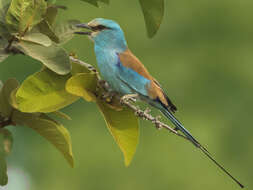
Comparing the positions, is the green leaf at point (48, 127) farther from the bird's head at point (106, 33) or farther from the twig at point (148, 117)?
the bird's head at point (106, 33)

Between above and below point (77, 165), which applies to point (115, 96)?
above

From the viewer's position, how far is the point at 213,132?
7969 millimetres

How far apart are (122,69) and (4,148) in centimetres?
58

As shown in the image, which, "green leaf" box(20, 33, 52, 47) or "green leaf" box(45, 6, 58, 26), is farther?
"green leaf" box(45, 6, 58, 26)

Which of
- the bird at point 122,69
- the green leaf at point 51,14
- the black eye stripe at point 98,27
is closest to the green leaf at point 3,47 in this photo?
the green leaf at point 51,14

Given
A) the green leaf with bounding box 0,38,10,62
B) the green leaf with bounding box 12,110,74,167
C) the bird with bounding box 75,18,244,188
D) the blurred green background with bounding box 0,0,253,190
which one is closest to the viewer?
the green leaf with bounding box 0,38,10,62

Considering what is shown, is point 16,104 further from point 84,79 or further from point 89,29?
point 89,29

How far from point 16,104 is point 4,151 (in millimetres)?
183

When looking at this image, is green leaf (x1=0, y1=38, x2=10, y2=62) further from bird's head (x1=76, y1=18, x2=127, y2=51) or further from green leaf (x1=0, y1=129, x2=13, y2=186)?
bird's head (x1=76, y1=18, x2=127, y2=51)

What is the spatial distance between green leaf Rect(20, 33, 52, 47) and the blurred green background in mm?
5399

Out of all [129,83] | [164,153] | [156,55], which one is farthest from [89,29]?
[156,55]

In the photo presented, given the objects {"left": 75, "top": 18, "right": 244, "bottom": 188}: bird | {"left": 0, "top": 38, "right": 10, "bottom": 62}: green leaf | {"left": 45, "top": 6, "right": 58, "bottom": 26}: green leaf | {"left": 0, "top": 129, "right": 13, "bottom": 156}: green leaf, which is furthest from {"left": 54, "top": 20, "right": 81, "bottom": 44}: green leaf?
{"left": 75, "top": 18, "right": 244, "bottom": 188}: bird

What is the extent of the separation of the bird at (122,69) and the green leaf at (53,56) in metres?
0.46

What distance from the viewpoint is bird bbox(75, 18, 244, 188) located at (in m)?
1.93
